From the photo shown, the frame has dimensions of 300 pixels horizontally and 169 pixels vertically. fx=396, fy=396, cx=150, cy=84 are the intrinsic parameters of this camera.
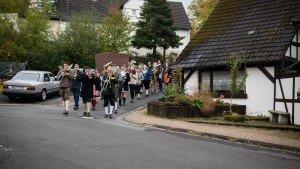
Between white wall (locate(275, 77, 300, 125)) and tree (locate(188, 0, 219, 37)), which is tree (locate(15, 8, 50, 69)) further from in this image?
white wall (locate(275, 77, 300, 125))

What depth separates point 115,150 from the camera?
9.24 metres

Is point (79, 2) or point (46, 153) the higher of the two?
point (79, 2)

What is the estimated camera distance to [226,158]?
352 inches

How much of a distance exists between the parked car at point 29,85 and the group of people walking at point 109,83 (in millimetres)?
1243

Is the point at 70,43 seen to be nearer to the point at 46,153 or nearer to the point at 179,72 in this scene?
the point at 179,72

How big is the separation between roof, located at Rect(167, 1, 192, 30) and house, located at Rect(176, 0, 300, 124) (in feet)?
94.8

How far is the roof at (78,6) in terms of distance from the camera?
164 feet

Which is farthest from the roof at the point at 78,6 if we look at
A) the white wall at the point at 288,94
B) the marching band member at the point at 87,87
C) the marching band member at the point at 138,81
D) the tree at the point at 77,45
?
the white wall at the point at 288,94

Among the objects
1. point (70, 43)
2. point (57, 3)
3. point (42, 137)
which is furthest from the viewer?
point (57, 3)

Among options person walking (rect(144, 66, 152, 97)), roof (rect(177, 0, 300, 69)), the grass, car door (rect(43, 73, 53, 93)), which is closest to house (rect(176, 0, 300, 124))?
roof (rect(177, 0, 300, 69))

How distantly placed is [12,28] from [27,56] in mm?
2788

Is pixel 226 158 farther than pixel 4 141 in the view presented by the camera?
No

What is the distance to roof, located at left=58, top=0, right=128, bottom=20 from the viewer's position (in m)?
50.1

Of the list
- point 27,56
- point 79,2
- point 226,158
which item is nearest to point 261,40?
point 226,158
